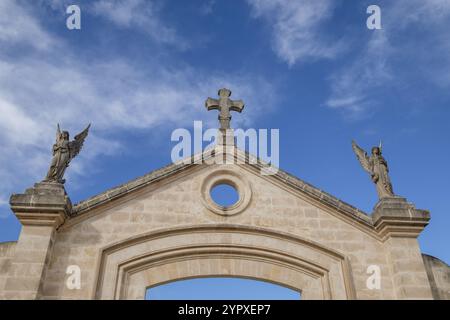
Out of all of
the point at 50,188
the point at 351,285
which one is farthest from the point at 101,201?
the point at 351,285

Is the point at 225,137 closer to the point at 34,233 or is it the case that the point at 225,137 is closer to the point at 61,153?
the point at 61,153

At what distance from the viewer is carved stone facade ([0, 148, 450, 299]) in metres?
7.68

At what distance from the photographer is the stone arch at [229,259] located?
792 centimetres

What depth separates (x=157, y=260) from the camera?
8.05 metres

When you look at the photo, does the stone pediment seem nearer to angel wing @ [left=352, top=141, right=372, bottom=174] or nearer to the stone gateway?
the stone gateway

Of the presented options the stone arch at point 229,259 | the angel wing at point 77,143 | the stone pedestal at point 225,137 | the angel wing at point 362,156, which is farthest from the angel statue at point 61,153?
the angel wing at point 362,156

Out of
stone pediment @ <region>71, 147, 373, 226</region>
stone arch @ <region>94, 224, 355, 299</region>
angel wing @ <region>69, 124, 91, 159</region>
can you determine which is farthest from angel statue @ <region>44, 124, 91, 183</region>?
stone arch @ <region>94, 224, 355, 299</region>

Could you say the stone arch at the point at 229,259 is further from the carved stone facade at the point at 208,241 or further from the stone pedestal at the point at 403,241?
the stone pedestal at the point at 403,241

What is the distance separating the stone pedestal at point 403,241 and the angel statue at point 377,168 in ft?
0.97

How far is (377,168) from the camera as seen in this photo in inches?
363

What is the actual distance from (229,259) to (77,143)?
4184 millimetres

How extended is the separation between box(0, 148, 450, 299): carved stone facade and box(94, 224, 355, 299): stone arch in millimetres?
20

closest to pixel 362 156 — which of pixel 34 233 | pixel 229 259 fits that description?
pixel 229 259
